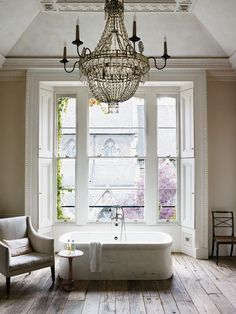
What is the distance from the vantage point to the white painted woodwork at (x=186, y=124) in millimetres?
5750

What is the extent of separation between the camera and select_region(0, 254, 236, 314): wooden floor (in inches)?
144

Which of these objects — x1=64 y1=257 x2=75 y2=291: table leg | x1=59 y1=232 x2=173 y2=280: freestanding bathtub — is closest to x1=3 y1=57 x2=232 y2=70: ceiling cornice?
x1=59 y1=232 x2=173 y2=280: freestanding bathtub

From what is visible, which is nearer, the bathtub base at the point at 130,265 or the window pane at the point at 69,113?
the bathtub base at the point at 130,265

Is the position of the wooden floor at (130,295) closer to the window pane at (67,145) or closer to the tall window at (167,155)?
the tall window at (167,155)

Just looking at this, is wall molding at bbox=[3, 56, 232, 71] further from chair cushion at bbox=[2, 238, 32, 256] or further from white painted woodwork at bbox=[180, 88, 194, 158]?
chair cushion at bbox=[2, 238, 32, 256]

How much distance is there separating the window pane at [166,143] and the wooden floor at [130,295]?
213 cm

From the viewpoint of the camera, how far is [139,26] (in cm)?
514

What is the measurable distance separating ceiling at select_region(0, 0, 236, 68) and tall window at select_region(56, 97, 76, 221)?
1.27 metres

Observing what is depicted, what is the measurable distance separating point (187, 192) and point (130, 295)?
2.36 meters

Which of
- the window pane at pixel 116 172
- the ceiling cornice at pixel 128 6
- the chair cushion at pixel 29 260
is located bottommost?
the chair cushion at pixel 29 260

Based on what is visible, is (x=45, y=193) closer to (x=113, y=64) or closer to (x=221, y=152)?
(x=221, y=152)

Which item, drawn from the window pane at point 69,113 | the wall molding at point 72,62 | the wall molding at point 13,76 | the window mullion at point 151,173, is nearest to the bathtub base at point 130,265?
the window mullion at point 151,173

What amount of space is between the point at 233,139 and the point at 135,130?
67.2 inches

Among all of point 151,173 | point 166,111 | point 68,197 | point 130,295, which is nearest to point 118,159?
point 151,173
